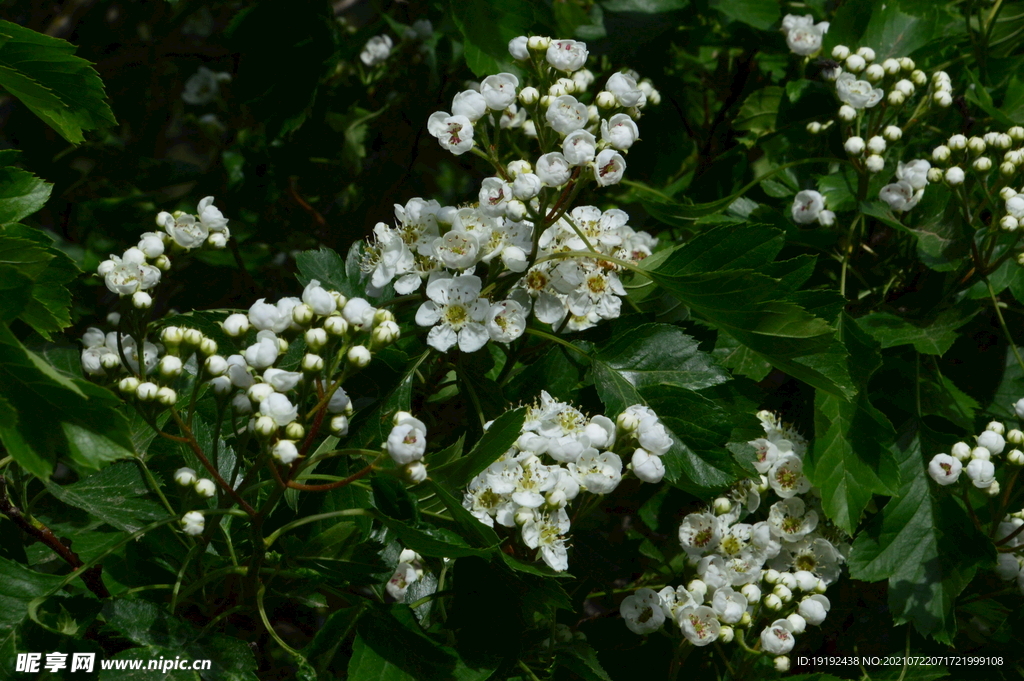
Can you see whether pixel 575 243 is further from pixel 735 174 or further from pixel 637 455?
pixel 735 174

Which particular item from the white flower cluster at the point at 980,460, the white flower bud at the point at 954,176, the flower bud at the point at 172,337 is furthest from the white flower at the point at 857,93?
the flower bud at the point at 172,337

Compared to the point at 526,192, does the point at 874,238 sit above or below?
below

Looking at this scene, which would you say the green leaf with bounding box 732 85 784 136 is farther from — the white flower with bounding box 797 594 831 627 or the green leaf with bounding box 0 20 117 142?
the green leaf with bounding box 0 20 117 142

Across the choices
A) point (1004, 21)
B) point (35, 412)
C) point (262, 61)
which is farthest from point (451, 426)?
point (1004, 21)

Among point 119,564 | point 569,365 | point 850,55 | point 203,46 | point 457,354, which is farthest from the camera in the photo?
point 203,46

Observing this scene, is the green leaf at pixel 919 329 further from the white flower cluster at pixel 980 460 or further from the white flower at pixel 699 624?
the white flower at pixel 699 624

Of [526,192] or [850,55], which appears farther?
[850,55]
